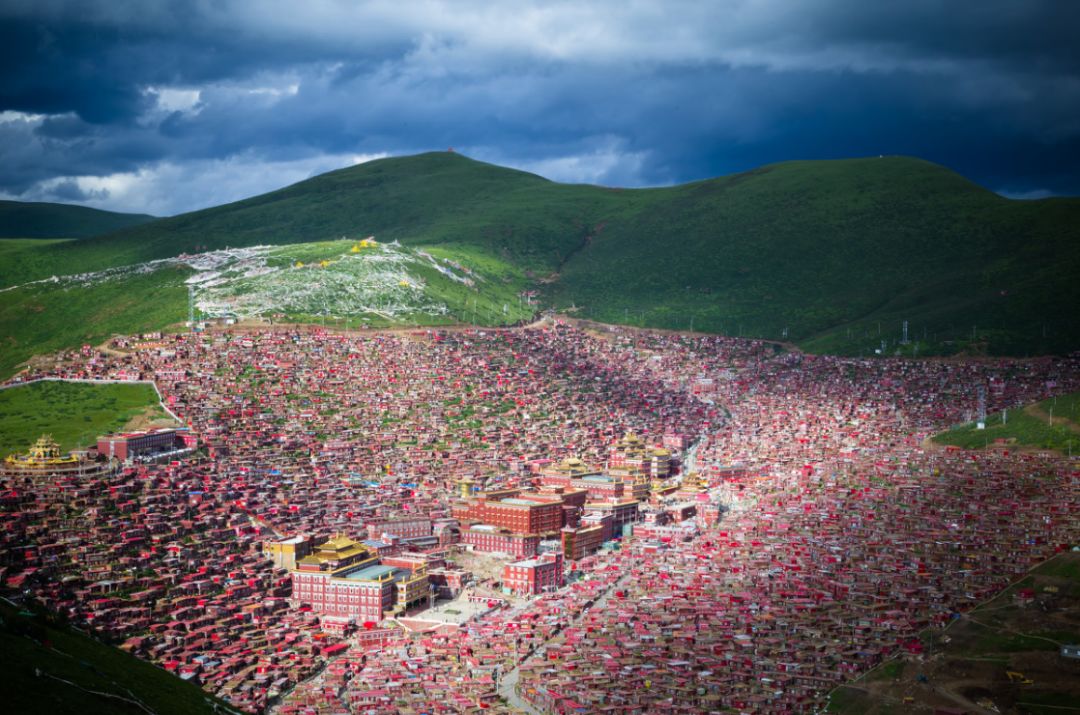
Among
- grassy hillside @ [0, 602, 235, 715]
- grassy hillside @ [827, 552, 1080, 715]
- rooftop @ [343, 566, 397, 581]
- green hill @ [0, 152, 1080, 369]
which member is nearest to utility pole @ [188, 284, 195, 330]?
green hill @ [0, 152, 1080, 369]

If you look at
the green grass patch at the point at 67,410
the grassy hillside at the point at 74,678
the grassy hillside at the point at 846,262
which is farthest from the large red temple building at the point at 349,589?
the grassy hillside at the point at 846,262

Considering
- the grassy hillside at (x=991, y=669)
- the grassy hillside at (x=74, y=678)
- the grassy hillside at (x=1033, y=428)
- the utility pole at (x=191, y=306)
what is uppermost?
the utility pole at (x=191, y=306)

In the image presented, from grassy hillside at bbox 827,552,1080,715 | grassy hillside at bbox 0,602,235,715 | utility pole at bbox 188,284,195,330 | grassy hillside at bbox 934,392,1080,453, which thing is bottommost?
grassy hillside at bbox 827,552,1080,715

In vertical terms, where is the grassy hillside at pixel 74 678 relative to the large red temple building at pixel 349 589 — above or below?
above

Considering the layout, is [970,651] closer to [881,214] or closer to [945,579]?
[945,579]

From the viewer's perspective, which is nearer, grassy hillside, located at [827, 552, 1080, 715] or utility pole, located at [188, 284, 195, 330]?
grassy hillside, located at [827, 552, 1080, 715]

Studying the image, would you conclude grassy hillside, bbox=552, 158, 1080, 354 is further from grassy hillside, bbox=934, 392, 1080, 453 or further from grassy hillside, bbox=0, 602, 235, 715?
grassy hillside, bbox=0, 602, 235, 715

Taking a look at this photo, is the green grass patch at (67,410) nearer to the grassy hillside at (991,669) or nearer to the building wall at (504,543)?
the building wall at (504,543)
